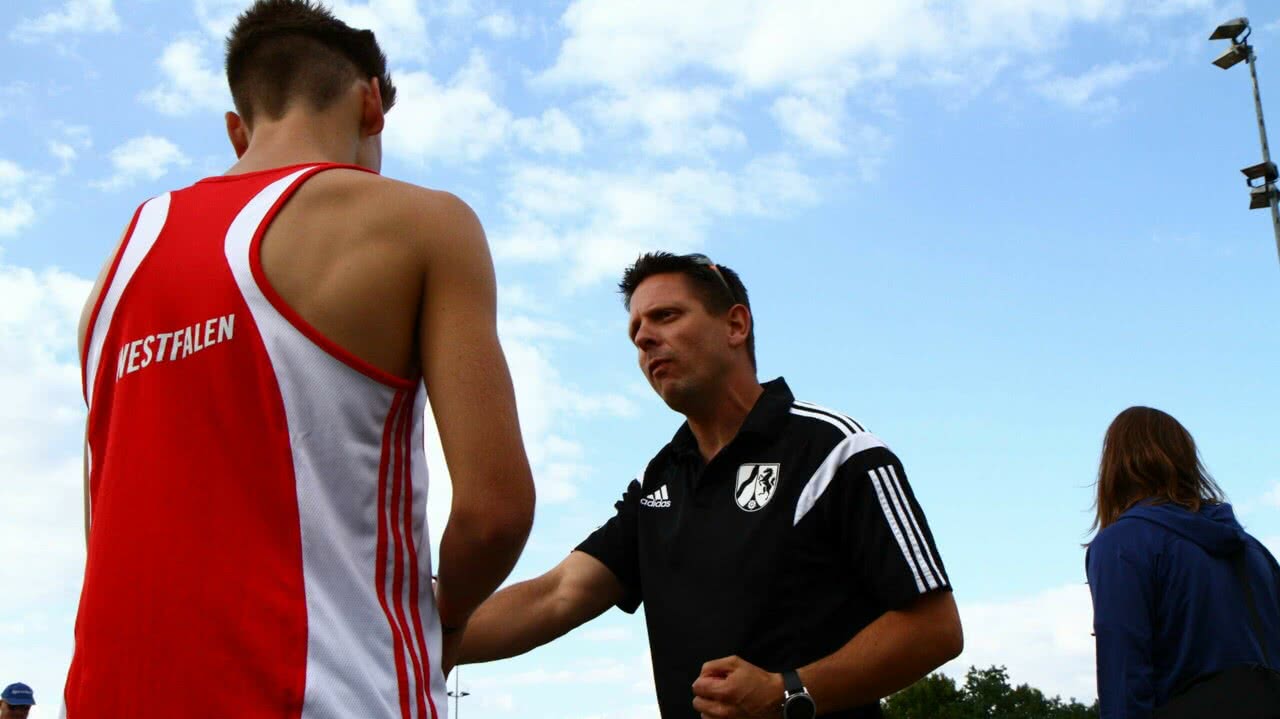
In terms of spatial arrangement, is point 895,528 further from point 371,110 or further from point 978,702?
point 978,702

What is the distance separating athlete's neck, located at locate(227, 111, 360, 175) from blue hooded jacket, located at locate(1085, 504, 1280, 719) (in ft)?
12.4

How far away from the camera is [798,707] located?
4.00 m

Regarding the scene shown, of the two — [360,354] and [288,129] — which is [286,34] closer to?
[288,129]

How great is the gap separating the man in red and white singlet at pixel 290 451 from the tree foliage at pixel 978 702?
87096 mm

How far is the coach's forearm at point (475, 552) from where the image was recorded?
2.40 metres

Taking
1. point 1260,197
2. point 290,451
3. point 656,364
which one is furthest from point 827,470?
point 1260,197

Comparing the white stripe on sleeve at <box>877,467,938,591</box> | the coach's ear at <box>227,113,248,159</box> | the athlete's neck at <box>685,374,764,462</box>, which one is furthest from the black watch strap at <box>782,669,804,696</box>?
the coach's ear at <box>227,113,248,159</box>

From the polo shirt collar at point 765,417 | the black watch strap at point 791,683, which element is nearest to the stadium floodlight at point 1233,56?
the polo shirt collar at point 765,417

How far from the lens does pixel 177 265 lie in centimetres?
245

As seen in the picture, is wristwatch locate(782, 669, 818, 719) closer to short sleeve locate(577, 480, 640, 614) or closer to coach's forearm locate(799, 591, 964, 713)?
coach's forearm locate(799, 591, 964, 713)

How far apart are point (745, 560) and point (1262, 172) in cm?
1351

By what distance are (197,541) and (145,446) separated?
23 cm

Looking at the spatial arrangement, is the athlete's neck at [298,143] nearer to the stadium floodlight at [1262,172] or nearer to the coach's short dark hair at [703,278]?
the coach's short dark hair at [703,278]

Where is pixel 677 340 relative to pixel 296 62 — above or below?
above
